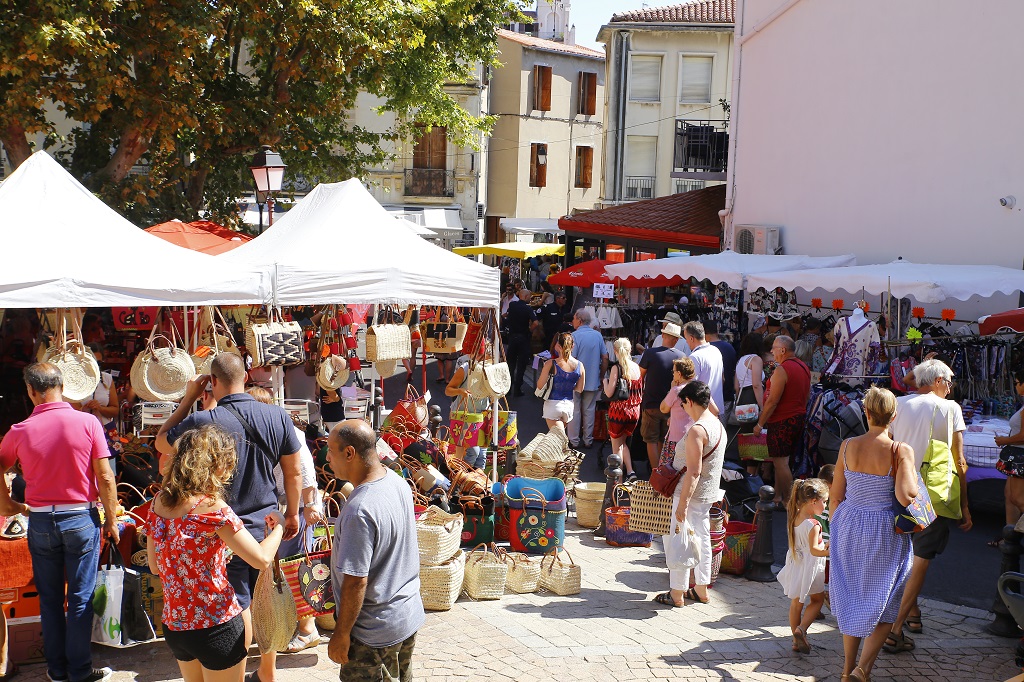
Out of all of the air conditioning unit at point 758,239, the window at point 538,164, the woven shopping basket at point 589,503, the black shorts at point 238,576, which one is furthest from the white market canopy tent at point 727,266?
the window at point 538,164

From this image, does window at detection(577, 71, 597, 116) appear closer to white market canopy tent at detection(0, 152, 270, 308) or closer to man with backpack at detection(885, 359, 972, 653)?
white market canopy tent at detection(0, 152, 270, 308)

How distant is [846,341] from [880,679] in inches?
226

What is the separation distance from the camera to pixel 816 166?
16172 millimetres

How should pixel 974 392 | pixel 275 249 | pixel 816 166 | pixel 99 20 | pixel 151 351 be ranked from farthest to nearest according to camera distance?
pixel 816 166, pixel 99 20, pixel 974 392, pixel 275 249, pixel 151 351

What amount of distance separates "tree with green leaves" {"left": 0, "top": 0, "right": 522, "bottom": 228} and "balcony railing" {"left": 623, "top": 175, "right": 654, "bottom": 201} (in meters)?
18.2

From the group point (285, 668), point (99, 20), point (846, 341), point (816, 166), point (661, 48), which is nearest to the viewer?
point (285, 668)

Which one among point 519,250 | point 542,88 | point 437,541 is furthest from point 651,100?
point 437,541

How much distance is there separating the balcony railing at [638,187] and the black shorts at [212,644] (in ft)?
112

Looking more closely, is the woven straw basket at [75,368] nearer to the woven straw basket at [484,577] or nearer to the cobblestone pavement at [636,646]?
the cobblestone pavement at [636,646]

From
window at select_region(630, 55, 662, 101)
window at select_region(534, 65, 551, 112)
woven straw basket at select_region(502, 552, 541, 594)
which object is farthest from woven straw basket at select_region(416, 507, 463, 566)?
window at select_region(534, 65, 551, 112)

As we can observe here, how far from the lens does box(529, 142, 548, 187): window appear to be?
41406 mm

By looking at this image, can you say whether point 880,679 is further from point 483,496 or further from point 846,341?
point 846,341

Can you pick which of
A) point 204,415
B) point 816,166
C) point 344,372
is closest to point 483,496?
point 344,372

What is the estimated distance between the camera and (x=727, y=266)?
13.4m
